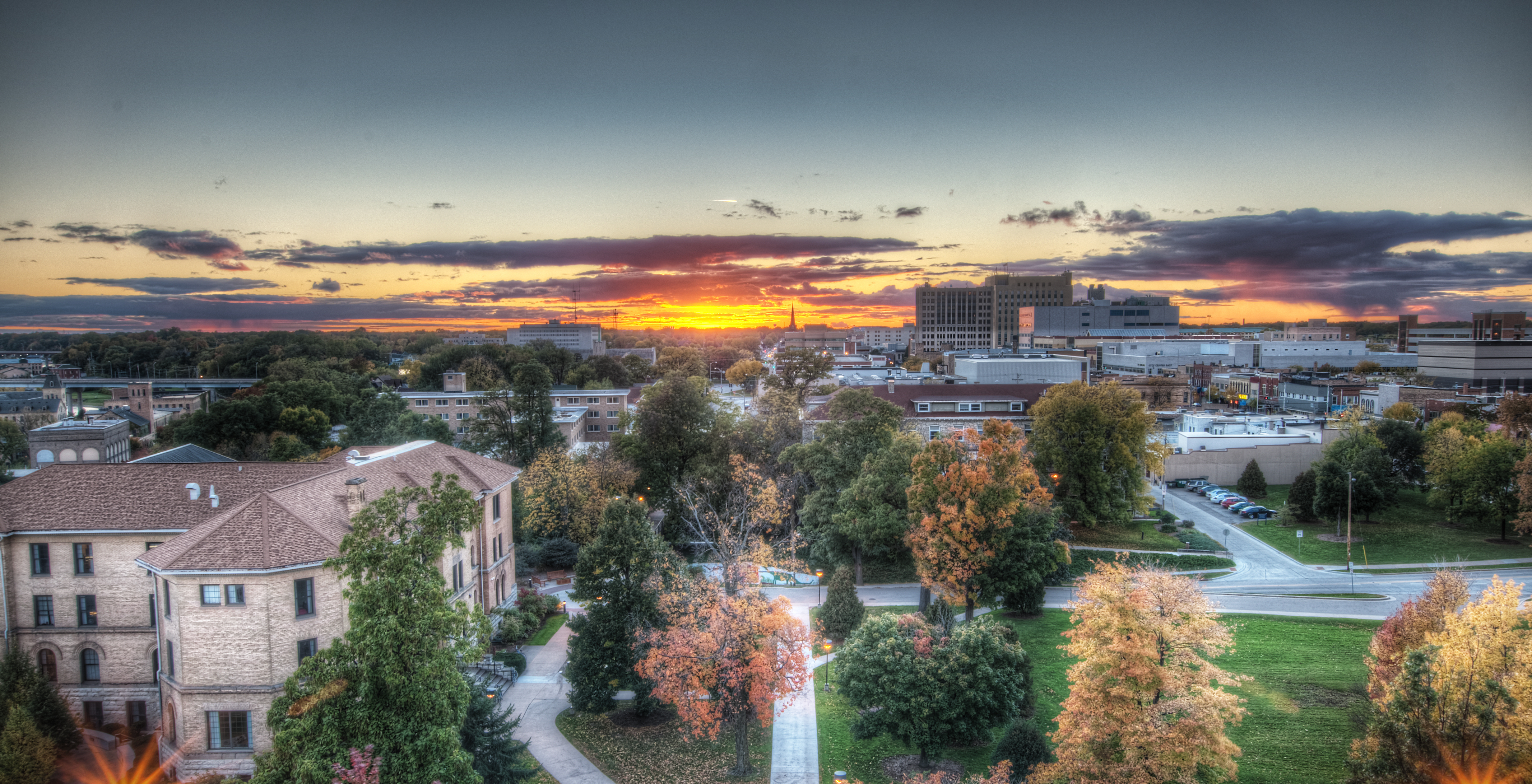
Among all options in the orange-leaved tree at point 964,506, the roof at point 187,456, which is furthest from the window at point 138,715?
the orange-leaved tree at point 964,506

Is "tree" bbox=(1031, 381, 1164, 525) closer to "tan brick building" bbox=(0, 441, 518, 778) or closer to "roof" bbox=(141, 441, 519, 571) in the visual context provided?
"tan brick building" bbox=(0, 441, 518, 778)

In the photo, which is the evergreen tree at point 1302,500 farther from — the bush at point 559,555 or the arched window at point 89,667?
the arched window at point 89,667

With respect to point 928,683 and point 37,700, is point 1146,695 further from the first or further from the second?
point 37,700

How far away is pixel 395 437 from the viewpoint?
50.4 m

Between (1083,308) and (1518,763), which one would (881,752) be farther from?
(1083,308)

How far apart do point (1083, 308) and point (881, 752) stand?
194 meters

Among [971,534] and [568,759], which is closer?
[568,759]

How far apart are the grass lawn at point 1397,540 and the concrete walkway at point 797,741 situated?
34.5m

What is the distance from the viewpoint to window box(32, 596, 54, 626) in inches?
1059

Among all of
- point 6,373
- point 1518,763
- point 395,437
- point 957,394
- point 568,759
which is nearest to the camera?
point 1518,763

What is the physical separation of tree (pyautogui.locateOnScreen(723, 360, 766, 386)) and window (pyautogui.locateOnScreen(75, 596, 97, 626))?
360ft

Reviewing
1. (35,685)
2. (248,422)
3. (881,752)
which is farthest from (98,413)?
(881,752)

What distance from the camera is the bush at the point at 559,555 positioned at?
45.6 metres

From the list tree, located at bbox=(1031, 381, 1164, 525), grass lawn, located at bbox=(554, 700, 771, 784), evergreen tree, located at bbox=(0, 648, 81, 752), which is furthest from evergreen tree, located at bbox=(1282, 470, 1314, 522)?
evergreen tree, located at bbox=(0, 648, 81, 752)
